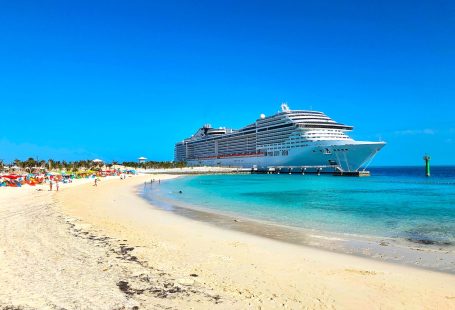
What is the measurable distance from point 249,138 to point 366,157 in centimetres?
3460

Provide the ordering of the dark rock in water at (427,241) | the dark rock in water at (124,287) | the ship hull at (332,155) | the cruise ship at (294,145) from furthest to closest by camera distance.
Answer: the cruise ship at (294,145), the ship hull at (332,155), the dark rock in water at (427,241), the dark rock in water at (124,287)

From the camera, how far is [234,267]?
7.12 m

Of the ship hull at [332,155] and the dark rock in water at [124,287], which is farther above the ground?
the ship hull at [332,155]

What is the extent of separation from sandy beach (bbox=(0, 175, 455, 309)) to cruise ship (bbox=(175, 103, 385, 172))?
56.8 meters

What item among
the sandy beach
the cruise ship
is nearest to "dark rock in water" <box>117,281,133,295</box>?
the sandy beach

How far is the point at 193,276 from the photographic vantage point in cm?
643

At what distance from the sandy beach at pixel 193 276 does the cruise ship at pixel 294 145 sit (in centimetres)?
5677

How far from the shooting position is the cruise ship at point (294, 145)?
2511 inches

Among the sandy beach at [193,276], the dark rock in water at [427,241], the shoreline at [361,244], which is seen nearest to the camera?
the sandy beach at [193,276]

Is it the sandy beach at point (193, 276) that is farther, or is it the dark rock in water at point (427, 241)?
the dark rock in water at point (427, 241)

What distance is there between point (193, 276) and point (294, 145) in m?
67.7

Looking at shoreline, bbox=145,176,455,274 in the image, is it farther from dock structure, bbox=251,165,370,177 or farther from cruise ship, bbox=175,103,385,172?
cruise ship, bbox=175,103,385,172

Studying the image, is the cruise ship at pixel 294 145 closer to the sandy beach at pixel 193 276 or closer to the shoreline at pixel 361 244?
the shoreline at pixel 361 244

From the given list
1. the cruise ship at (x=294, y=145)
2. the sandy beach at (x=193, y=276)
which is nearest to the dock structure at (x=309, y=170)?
the cruise ship at (x=294, y=145)
